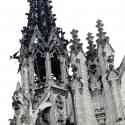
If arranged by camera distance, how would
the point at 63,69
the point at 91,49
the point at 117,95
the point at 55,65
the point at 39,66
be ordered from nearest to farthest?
the point at 117,95 → the point at 91,49 → the point at 63,69 → the point at 55,65 → the point at 39,66

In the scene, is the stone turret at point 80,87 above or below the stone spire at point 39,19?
below

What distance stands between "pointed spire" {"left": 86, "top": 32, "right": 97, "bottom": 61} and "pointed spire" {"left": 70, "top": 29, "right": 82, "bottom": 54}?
1.37 m

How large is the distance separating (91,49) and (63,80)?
2.09 meters

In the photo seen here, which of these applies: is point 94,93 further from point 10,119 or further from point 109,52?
point 10,119

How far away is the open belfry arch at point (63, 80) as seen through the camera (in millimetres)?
18641

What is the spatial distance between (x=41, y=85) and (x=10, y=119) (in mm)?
2256

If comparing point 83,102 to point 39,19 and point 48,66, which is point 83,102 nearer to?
point 48,66

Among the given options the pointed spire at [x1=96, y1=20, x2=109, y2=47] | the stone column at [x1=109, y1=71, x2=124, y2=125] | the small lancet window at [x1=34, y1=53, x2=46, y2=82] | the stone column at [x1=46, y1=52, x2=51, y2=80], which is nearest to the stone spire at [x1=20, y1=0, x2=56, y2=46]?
the small lancet window at [x1=34, y1=53, x2=46, y2=82]

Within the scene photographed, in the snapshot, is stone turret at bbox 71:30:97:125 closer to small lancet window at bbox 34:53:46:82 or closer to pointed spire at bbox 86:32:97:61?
pointed spire at bbox 86:32:97:61

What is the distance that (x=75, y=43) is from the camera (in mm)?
20578

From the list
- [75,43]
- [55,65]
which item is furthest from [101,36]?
[55,65]

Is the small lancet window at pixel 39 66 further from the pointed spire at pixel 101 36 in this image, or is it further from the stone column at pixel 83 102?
the pointed spire at pixel 101 36

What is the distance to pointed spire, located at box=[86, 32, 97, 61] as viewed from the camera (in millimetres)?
21719

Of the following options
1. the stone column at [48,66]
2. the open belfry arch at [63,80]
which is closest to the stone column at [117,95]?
the open belfry arch at [63,80]
